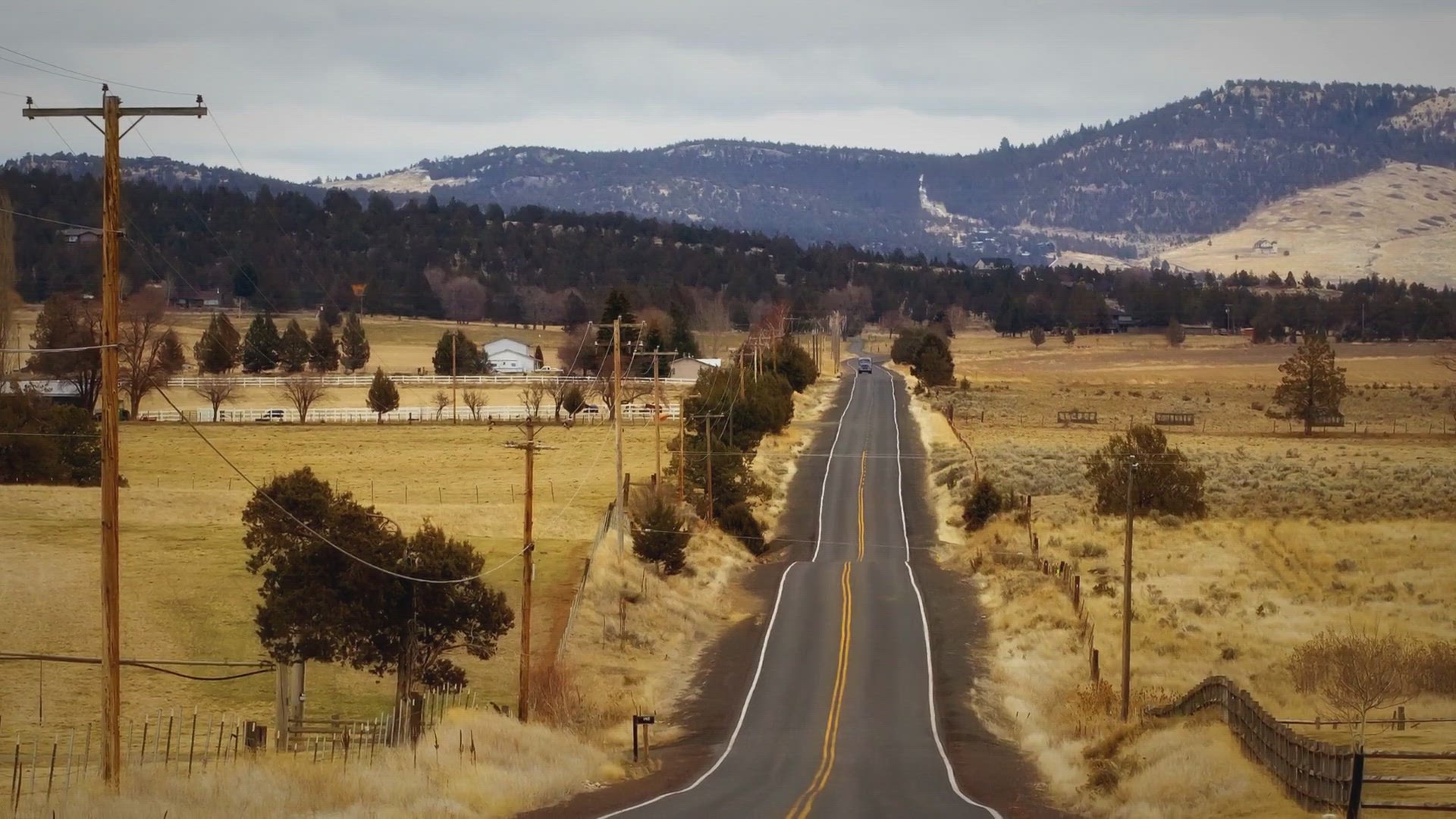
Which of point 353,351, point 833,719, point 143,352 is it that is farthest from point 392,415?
point 833,719

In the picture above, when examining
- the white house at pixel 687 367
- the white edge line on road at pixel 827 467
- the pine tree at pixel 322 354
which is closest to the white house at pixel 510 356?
the white house at pixel 687 367

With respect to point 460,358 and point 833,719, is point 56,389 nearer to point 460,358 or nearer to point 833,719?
point 460,358

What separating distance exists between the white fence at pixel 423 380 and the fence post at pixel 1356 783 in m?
94.2

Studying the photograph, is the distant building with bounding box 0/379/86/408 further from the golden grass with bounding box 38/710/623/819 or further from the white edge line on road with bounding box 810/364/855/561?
the golden grass with bounding box 38/710/623/819

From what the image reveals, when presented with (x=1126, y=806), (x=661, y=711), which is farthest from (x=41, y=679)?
(x=1126, y=806)

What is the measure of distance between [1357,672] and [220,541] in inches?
1481

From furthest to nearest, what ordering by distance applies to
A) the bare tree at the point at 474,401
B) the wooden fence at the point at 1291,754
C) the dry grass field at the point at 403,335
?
the dry grass field at the point at 403,335
the bare tree at the point at 474,401
the wooden fence at the point at 1291,754

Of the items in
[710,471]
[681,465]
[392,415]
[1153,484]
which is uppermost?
[681,465]

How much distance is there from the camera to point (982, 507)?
65.8m

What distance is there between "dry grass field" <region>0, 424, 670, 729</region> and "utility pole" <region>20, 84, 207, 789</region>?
378 inches

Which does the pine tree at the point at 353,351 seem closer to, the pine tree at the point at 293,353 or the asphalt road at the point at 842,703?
the pine tree at the point at 293,353

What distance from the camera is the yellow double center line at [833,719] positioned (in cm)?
2739

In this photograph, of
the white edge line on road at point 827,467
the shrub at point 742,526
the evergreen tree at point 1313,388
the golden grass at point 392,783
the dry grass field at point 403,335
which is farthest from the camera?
the dry grass field at point 403,335

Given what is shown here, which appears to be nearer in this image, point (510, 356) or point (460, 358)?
point (460, 358)
